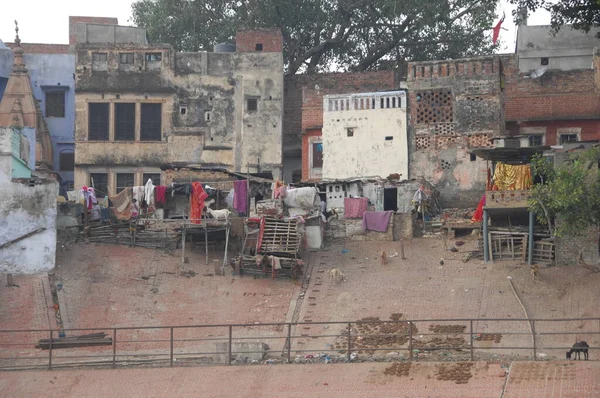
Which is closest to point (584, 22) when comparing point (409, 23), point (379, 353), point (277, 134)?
point (379, 353)

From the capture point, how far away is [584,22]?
34875 mm

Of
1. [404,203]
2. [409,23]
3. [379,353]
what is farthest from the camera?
[409,23]

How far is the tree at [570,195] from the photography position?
3531 cm

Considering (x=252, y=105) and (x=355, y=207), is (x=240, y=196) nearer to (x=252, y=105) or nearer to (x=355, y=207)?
(x=355, y=207)

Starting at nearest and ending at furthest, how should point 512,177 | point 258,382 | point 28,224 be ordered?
point 258,382, point 28,224, point 512,177

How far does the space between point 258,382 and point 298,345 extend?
4.92m

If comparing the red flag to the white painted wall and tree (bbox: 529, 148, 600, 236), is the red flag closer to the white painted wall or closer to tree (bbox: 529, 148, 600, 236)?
the white painted wall

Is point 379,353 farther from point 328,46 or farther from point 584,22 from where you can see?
point 328,46

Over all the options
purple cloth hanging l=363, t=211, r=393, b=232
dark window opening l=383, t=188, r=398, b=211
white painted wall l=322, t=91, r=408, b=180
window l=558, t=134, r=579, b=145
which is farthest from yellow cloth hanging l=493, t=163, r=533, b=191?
window l=558, t=134, r=579, b=145

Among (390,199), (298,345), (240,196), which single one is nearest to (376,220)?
(390,199)

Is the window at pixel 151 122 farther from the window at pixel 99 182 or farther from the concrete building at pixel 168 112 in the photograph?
the window at pixel 99 182

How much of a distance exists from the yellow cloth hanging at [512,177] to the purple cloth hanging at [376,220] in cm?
423

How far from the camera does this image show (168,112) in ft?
166

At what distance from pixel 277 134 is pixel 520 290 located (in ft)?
51.6
